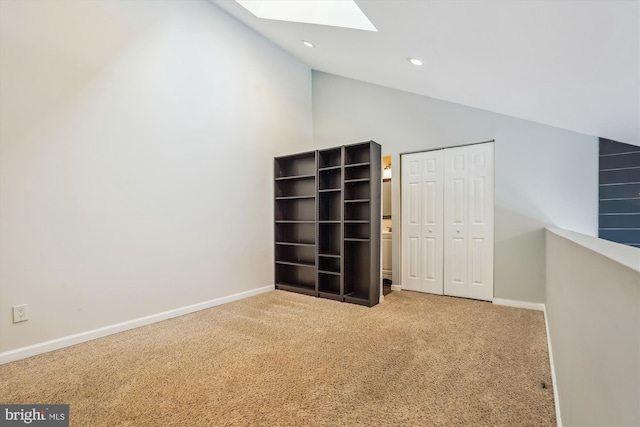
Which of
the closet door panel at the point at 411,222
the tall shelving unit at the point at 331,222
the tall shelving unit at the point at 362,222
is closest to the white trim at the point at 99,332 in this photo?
the tall shelving unit at the point at 331,222

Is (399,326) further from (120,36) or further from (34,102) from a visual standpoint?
(120,36)

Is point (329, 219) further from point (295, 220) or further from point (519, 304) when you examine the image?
point (519, 304)

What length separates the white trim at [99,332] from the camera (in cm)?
235

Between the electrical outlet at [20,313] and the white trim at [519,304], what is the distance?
4732 mm

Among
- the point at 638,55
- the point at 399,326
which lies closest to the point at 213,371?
the point at 399,326

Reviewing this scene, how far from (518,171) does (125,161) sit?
436 cm

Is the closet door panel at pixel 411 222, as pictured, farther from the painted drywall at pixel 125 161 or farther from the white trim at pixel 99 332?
the white trim at pixel 99 332

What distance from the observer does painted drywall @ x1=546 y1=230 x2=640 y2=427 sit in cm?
63

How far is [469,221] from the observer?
3.97m

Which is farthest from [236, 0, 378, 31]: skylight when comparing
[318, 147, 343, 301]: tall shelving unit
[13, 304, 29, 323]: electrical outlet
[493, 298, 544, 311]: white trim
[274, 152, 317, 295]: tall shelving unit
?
[13, 304, 29, 323]: electrical outlet

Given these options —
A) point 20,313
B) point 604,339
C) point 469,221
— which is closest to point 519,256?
point 469,221

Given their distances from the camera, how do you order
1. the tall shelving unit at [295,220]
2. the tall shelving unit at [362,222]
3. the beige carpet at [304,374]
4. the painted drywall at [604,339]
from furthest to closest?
the tall shelving unit at [295,220] < the tall shelving unit at [362,222] < the beige carpet at [304,374] < the painted drywall at [604,339]

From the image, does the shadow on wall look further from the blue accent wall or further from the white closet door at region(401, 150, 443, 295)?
the white closet door at region(401, 150, 443, 295)

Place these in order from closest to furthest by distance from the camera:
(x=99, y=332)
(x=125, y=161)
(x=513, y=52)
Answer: (x=513, y=52), (x=99, y=332), (x=125, y=161)
